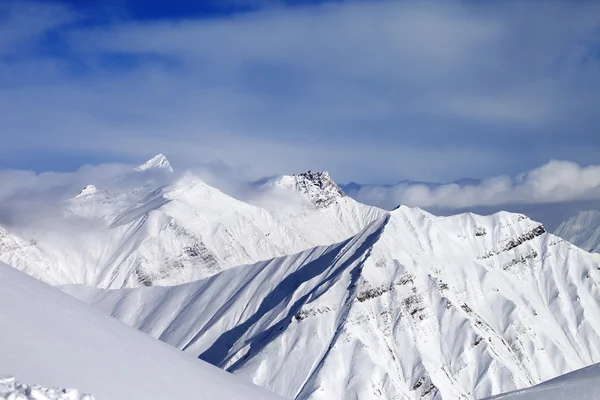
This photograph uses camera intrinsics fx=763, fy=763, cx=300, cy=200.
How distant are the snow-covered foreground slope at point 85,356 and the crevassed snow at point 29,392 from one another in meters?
0.08

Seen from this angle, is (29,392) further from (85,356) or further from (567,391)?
(567,391)

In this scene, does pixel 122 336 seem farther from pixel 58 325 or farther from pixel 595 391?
pixel 595 391

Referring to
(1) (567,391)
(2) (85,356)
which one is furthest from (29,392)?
(1) (567,391)

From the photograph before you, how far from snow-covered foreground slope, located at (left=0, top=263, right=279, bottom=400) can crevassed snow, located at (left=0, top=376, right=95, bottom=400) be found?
0.08 metres

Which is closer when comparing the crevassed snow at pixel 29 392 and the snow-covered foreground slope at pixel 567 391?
the crevassed snow at pixel 29 392

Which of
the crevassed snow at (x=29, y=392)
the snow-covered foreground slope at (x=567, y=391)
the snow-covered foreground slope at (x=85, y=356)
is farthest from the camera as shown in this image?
the snow-covered foreground slope at (x=567, y=391)

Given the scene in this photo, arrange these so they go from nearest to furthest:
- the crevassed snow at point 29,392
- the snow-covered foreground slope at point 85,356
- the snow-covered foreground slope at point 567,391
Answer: the crevassed snow at point 29,392 → the snow-covered foreground slope at point 85,356 → the snow-covered foreground slope at point 567,391

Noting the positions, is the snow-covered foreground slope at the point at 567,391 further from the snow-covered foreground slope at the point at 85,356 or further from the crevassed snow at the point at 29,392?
the crevassed snow at the point at 29,392

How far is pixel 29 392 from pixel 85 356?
28.0 ft

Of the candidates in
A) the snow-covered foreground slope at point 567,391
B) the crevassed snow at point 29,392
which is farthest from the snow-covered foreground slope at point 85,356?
the snow-covered foreground slope at point 567,391

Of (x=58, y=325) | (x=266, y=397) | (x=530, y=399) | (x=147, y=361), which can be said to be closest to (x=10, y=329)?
(x=58, y=325)

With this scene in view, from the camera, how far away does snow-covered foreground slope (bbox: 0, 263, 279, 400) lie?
88.0ft

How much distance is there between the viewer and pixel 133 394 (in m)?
28.6

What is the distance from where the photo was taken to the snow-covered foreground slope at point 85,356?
1056 inches
